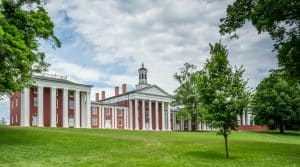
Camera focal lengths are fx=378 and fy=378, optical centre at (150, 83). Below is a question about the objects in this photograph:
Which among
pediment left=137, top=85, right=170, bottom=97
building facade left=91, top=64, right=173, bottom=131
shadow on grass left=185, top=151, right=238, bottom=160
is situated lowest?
shadow on grass left=185, top=151, right=238, bottom=160

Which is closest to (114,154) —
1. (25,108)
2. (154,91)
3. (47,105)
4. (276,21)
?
(276,21)

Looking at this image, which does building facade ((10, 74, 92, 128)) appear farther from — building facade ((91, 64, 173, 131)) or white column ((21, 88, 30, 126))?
building facade ((91, 64, 173, 131))

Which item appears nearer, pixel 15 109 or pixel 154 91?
pixel 15 109

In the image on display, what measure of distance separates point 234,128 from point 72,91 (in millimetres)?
50785

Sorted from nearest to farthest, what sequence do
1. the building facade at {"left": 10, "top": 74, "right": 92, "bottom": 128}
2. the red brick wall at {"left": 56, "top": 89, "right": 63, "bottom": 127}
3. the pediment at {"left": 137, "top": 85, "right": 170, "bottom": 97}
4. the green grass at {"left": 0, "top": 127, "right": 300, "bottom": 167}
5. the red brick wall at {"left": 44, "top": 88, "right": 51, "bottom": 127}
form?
the green grass at {"left": 0, "top": 127, "right": 300, "bottom": 167} → the building facade at {"left": 10, "top": 74, "right": 92, "bottom": 128} → the red brick wall at {"left": 44, "top": 88, "right": 51, "bottom": 127} → the red brick wall at {"left": 56, "top": 89, "right": 63, "bottom": 127} → the pediment at {"left": 137, "top": 85, "right": 170, "bottom": 97}

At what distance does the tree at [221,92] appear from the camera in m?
22.6

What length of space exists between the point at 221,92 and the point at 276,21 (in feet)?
20.6

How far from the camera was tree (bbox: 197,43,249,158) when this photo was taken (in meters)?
22.6

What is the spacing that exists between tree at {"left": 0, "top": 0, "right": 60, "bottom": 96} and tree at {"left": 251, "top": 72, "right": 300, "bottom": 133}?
47026 millimetres

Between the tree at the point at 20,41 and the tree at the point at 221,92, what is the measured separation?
12.3 meters

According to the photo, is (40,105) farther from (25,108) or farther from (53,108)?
(25,108)

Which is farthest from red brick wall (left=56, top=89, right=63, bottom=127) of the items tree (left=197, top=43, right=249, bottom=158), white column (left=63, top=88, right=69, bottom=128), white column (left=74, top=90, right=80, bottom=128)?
tree (left=197, top=43, right=249, bottom=158)

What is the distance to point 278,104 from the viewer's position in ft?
225

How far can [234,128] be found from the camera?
23.3m
